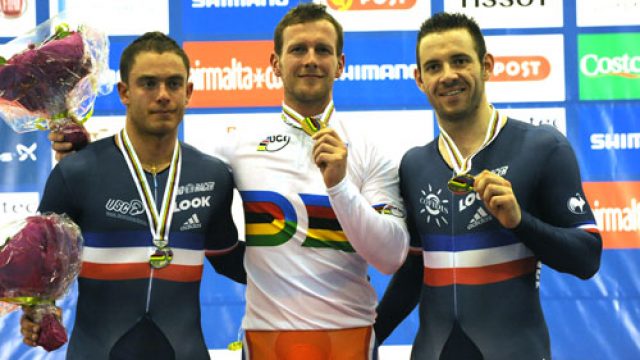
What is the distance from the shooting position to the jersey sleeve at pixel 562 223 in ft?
6.95

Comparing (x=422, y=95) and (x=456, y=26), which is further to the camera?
(x=422, y=95)

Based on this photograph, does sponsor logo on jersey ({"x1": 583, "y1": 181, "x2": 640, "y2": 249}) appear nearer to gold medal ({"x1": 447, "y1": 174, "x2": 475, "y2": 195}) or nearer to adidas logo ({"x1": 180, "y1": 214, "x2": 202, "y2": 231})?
gold medal ({"x1": 447, "y1": 174, "x2": 475, "y2": 195})

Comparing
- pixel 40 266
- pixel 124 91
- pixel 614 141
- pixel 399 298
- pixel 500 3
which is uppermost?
pixel 500 3

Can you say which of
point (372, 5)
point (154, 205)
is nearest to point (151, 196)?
point (154, 205)

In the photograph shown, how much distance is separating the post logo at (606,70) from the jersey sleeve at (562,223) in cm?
236

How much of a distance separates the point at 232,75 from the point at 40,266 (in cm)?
258

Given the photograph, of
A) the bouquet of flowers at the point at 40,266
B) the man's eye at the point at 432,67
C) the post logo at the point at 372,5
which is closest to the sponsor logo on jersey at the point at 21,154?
the post logo at the point at 372,5

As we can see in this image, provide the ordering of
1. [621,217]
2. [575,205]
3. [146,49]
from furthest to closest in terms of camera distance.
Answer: [621,217]
[146,49]
[575,205]

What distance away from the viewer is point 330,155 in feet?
6.98

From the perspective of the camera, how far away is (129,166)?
239 centimetres

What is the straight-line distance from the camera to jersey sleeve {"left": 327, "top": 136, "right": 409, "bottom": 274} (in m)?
2.18

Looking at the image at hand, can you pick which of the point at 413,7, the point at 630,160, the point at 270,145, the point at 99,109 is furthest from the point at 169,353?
the point at 630,160

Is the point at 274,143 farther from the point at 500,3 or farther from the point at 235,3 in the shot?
the point at 500,3

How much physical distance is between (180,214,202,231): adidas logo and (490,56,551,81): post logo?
2594 millimetres
